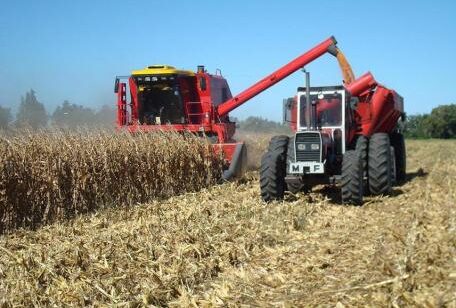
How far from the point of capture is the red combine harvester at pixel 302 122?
9.04 m

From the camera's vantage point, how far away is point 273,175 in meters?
8.98

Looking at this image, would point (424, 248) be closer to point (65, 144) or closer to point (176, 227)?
point (176, 227)

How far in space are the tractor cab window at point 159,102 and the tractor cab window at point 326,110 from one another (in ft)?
15.1

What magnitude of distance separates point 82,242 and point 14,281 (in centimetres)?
154

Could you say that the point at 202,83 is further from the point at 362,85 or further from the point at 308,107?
the point at 308,107

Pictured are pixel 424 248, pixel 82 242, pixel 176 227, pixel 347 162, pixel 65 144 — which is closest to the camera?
pixel 424 248

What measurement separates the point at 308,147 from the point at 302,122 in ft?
2.99

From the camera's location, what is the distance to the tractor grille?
901 centimetres

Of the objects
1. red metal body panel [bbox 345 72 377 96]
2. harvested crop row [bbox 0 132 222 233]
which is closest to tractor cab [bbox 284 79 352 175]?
red metal body panel [bbox 345 72 377 96]

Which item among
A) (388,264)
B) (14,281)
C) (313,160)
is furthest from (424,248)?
(313,160)

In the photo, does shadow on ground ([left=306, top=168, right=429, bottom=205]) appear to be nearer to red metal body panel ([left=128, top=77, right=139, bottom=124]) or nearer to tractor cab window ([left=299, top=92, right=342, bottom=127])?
tractor cab window ([left=299, top=92, right=342, bottom=127])

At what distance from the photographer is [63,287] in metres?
4.79

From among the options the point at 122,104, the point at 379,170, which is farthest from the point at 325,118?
the point at 122,104

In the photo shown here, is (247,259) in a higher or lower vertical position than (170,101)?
lower
